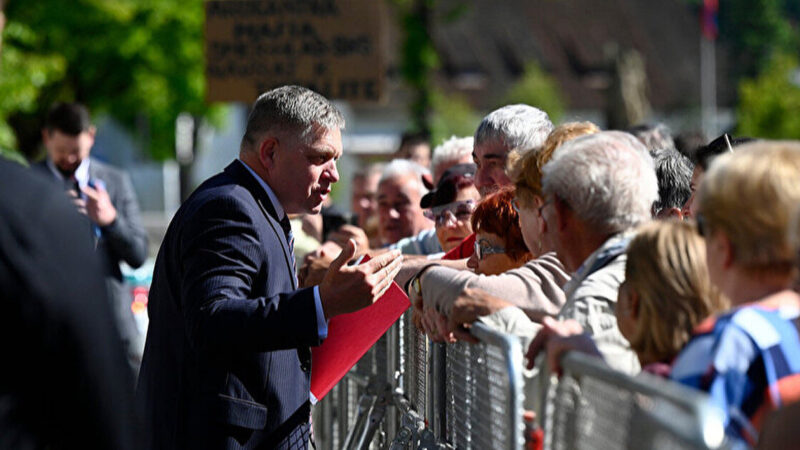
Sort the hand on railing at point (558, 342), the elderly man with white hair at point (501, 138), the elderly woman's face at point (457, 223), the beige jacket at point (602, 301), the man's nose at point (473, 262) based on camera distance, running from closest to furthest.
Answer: the hand on railing at point (558, 342) → the beige jacket at point (602, 301) → the man's nose at point (473, 262) → the elderly man with white hair at point (501, 138) → the elderly woman's face at point (457, 223)

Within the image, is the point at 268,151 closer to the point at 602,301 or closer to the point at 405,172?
the point at 602,301

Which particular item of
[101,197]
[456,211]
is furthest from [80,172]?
[456,211]

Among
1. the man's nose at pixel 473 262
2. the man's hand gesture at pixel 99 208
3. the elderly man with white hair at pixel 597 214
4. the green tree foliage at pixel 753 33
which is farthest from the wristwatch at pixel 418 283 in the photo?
the green tree foliage at pixel 753 33

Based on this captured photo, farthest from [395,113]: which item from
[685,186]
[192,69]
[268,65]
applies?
[685,186]

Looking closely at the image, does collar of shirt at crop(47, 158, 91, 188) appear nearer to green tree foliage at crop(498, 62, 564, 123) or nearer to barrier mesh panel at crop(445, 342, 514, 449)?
barrier mesh panel at crop(445, 342, 514, 449)

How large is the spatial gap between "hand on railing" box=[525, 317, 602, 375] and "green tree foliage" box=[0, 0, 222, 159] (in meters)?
25.3

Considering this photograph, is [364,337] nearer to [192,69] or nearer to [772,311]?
[772,311]

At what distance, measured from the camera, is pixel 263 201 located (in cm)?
412

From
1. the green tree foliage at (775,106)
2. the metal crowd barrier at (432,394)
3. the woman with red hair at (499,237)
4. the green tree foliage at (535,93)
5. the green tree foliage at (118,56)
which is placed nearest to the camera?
the metal crowd barrier at (432,394)

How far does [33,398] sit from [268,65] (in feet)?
28.9

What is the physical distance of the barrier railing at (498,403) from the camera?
7.38 feet

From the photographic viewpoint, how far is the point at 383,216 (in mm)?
7691

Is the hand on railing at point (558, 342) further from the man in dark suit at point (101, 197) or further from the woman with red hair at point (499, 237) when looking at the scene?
the man in dark suit at point (101, 197)

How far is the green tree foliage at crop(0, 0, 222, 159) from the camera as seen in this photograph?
2842 centimetres
